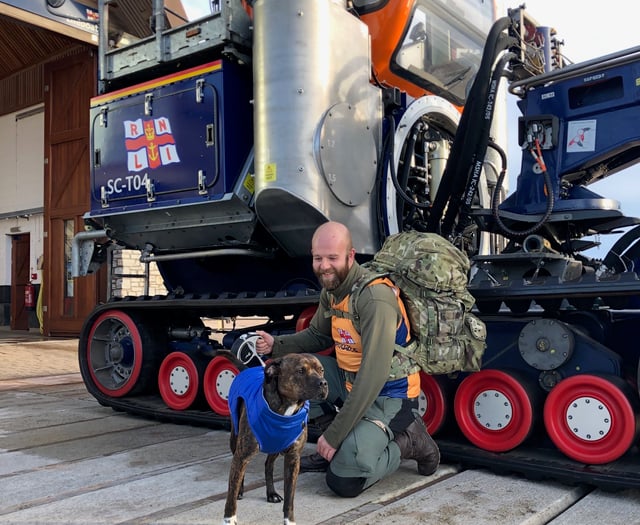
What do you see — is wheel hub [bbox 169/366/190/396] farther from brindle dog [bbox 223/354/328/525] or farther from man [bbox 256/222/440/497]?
brindle dog [bbox 223/354/328/525]

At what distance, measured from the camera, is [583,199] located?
3.90m

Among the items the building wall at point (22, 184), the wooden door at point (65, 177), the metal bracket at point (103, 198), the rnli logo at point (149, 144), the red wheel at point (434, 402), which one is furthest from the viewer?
the building wall at point (22, 184)

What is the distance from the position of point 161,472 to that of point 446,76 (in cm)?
381

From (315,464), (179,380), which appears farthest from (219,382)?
(315,464)

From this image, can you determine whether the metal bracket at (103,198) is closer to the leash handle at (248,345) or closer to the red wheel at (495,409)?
the leash handle at (248,345)

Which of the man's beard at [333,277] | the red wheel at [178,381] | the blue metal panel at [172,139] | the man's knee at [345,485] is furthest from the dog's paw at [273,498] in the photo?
the blue metal panel at [172,139]

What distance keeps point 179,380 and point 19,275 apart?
13.3 m

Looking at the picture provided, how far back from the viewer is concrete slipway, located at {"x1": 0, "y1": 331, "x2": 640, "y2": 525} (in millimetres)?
2924

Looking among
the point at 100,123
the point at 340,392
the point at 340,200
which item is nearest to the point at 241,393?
the point at 340,392

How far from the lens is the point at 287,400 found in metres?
2.73

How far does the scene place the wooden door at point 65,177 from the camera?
13672mm

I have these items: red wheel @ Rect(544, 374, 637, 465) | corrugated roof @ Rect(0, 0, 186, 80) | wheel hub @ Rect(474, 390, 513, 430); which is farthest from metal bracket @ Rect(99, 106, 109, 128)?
corrugated roof @ Rect(0, 0, 186, 80)

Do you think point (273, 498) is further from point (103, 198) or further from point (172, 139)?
point (103, 198)

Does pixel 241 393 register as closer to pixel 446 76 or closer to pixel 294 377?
pixel 294 377
